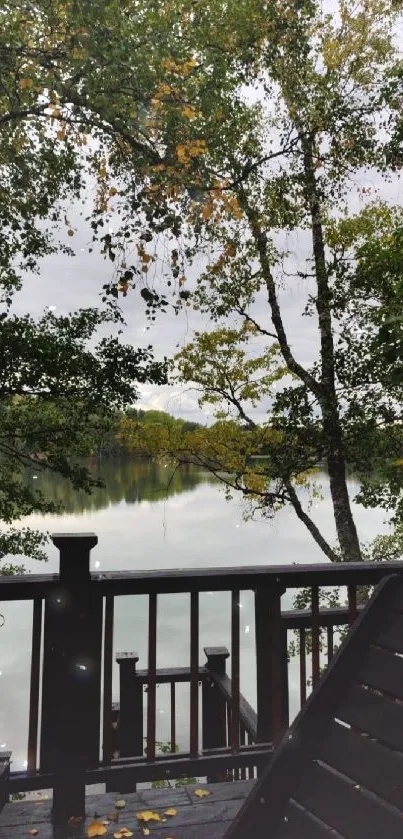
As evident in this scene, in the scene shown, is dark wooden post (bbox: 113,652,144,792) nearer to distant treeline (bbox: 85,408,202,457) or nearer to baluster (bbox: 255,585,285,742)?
baluster (bbox: 255,585,285,742)

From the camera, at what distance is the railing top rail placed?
2.54m

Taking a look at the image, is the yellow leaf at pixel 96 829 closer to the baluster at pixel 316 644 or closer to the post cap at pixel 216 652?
the baluster at pixel 316 644

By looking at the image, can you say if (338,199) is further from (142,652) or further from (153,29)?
(142,652)

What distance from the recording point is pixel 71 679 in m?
2.54

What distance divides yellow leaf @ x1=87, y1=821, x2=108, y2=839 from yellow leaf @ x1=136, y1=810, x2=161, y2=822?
0.56ft

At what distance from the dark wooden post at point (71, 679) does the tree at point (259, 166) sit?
6.85ft

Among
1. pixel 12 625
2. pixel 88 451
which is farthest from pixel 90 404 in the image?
pixel 12 625

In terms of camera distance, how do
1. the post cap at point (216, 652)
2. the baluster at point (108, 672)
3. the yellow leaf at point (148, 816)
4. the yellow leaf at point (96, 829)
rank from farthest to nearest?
the post cap at point (216, 652)
the baluster at point (108, 672)
the yellow leaf at point (148, 816)
the yellow leaf at point (96, 829)

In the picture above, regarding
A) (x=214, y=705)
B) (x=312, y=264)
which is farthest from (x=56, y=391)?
(x=312, y=264)

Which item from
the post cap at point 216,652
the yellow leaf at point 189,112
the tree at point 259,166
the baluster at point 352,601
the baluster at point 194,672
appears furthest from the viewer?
the post cap at point 216,652

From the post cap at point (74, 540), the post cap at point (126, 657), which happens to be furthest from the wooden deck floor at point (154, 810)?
the post cap at point (126, 657)

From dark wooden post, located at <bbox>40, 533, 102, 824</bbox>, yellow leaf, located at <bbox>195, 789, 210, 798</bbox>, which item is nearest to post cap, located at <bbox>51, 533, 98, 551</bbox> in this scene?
dark wooden post, located at <bbox>40, 533, 102, 824</bbox>

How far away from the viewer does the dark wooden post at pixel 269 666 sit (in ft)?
9.30

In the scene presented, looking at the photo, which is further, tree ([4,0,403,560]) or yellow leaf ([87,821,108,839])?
tree ([4,0,403,560])
